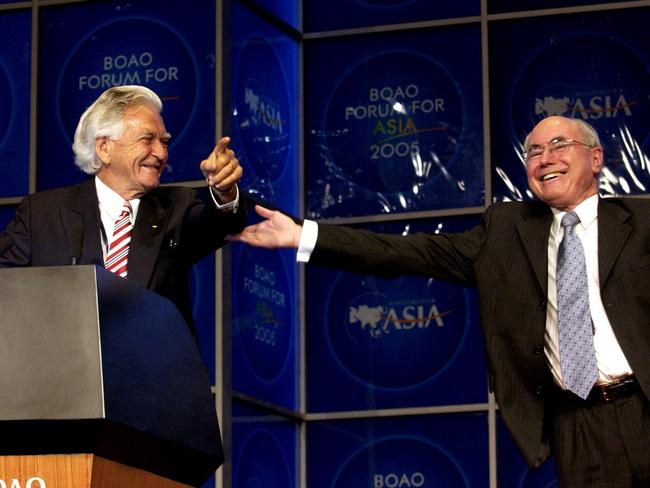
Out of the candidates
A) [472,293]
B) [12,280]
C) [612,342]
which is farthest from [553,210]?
[472,293]

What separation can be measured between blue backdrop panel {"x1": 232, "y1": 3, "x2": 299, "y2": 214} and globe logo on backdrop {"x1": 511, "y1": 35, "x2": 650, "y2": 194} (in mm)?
1196

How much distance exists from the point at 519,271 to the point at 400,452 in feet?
11.3

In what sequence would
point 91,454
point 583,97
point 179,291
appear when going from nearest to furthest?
point 91,454 → point 179,291 → point 583,97

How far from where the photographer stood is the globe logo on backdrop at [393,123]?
7.59 meters

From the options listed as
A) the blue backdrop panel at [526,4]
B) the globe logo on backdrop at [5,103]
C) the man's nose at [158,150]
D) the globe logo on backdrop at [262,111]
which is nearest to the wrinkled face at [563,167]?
the man's nose at [158,150]

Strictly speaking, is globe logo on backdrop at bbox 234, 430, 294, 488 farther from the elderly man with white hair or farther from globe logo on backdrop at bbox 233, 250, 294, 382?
the elderly man with white hair

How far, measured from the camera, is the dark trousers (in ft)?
12.8

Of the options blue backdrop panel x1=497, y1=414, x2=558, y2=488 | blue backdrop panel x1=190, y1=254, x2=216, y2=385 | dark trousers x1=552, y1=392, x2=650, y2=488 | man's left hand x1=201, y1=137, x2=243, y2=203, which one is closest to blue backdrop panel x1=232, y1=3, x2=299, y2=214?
blue backdrop panel x1=190, y1=254, x2=216, y2=385

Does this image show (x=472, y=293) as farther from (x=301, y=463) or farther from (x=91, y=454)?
(x=91, y=454)

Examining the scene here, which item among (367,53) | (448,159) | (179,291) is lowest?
(179,291)

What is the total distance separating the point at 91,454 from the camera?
2520mm

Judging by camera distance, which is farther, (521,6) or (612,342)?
(521,6)

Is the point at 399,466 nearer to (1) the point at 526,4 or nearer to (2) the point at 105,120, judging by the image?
(1) the point at 526,4

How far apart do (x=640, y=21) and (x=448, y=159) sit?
121cm
